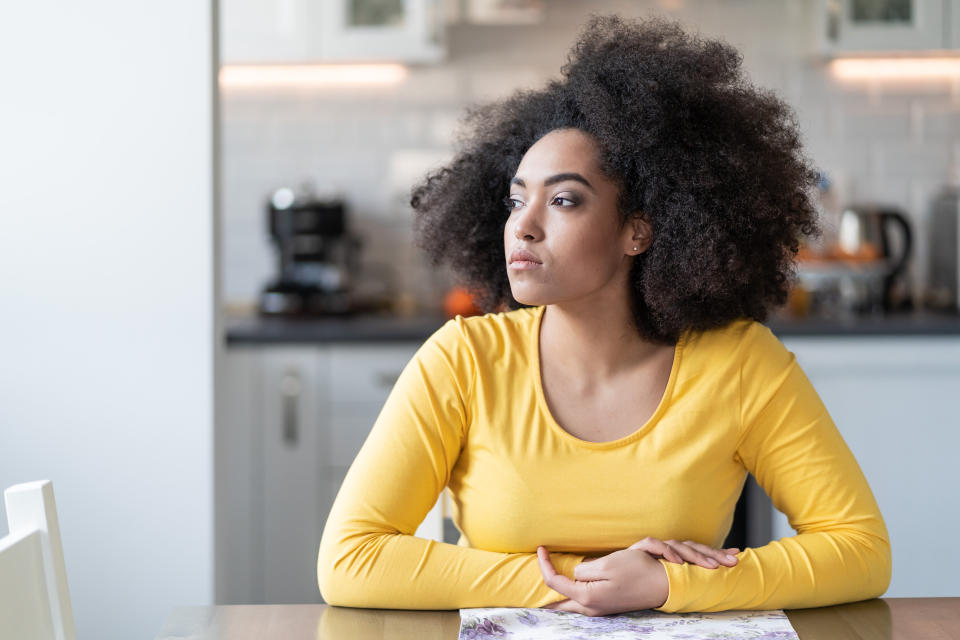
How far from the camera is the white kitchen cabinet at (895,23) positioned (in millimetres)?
3172

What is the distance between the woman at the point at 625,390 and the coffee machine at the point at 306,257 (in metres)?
1.71

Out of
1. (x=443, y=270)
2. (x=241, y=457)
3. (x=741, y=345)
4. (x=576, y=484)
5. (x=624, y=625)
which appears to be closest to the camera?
(x=624, y=625)

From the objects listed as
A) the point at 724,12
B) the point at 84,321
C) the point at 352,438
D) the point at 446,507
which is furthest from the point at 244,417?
the point at 724,12

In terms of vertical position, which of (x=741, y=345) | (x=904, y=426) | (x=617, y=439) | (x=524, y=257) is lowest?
(x=904, y=426)

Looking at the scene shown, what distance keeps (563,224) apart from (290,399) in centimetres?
161

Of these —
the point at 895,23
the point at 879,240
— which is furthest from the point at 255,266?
the point at 895,23

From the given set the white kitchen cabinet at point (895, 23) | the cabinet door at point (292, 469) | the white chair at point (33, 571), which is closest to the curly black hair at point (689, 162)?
the white chair at point (33, 571)

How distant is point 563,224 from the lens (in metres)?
1.37

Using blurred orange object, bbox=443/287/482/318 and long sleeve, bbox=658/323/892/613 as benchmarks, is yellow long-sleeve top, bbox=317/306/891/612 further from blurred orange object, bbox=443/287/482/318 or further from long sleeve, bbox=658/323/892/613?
blurred orange object, bbox=443/287/482/318

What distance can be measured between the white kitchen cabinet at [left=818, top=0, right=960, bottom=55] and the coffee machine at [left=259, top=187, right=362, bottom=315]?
1.63m

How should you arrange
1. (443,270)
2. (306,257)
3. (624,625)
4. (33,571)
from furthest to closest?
(443,270), (306,257), (624,625), (33,571)

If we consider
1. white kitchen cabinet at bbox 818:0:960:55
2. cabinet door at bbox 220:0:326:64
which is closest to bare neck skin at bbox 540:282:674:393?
cabinet door at bbox 220:0:326:64

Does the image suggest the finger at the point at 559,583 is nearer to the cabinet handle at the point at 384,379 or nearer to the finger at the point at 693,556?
the finger at the point at 693,556

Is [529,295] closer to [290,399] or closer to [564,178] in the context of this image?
[564,178]
